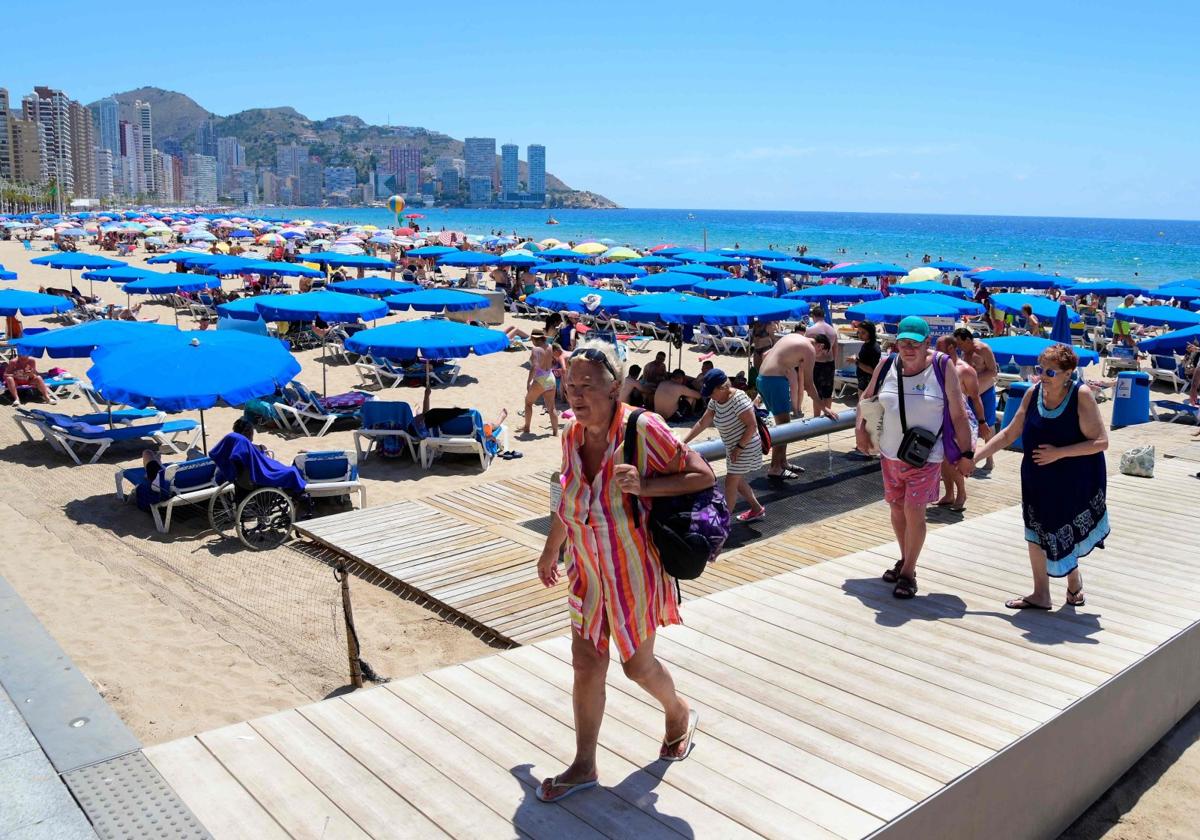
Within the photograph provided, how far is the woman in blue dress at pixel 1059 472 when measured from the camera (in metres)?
4.04

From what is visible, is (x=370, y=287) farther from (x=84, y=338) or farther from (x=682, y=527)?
(x=682, y=527)

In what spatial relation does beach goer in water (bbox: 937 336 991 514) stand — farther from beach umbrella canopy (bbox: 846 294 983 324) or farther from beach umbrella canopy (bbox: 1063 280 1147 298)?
beach umbrella canopy (bbox: 1063 280 1147 298)

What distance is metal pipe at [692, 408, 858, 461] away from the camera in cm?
678

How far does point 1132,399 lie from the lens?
11617 mm

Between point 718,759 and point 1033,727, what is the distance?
1084mm

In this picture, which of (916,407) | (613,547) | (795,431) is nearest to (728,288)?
(795,431)

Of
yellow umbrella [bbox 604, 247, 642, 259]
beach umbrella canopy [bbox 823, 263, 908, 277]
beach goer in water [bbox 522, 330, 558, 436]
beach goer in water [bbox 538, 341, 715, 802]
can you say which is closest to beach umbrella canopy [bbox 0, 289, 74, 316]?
beach goer in water [bbox 522, 330, 558, 436]

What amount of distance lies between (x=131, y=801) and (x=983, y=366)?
718cm

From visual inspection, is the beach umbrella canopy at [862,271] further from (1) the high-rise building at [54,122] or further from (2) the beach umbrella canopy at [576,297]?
(1) the high-rise building at [54,122]

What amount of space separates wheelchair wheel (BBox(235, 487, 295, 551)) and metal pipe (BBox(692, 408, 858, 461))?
10.1 feet

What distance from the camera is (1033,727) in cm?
324

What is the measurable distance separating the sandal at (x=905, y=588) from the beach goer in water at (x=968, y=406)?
92.8 inches

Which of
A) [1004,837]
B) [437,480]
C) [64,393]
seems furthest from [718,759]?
[64,393]

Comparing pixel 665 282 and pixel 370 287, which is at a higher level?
pixel 665 282
